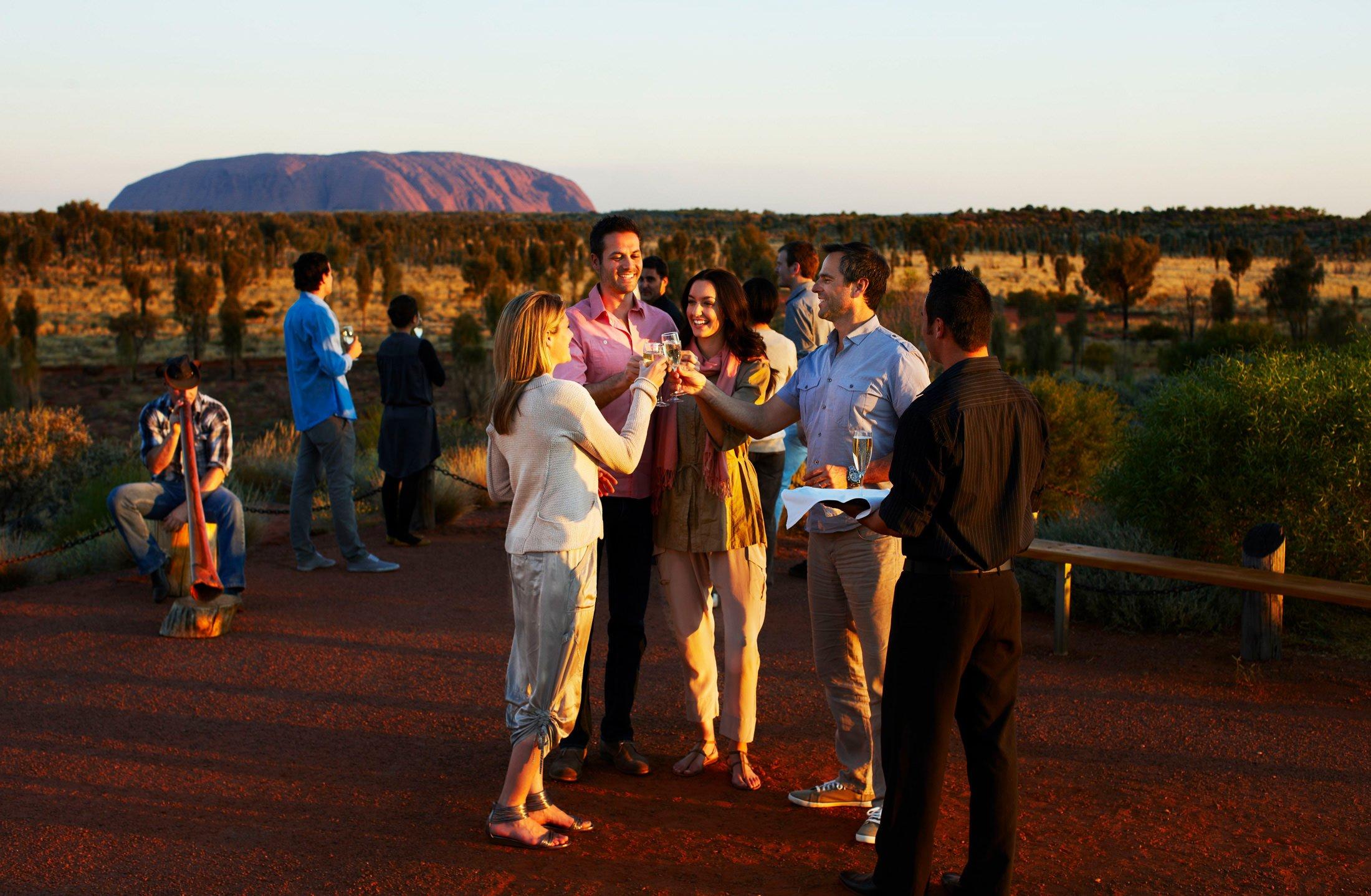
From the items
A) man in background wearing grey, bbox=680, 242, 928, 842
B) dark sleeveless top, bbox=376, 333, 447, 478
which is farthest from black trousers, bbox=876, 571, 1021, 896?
dark sleeveless top, bbox=376, 333, 447, 478

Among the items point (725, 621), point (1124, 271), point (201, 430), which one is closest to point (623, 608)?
point (725, 621)

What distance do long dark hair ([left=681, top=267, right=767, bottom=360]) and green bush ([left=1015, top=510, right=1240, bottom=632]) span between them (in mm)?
3182

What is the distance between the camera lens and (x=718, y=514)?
14.0 feet

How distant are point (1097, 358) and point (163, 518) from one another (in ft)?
66.7

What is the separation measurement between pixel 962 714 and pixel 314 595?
5.45 metres

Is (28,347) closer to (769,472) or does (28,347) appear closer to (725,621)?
(769,472)

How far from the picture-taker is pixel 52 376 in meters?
24.2

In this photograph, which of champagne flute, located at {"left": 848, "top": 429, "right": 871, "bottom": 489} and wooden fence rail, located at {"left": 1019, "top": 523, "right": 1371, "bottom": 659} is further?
wooden fence rail, located at {"left": 1019, "top": 523, "right": 1371, "bottom": 659}

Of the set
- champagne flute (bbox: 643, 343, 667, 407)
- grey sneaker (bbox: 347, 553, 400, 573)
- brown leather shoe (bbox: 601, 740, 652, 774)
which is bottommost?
grey sneaker (bbox: 347, 553, 400, 573)

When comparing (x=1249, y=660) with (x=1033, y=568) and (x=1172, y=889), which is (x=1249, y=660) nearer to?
(x=1033, y=568)

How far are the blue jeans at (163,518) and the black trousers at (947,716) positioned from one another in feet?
16.6

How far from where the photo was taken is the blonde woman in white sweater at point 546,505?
12.0 feet

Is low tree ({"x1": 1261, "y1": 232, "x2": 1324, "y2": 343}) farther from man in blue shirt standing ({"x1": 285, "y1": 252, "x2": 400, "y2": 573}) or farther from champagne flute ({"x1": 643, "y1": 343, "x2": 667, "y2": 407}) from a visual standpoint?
champagne flute ({"x1": 643, "y1": 343, "x2": 667, "y2": 407})

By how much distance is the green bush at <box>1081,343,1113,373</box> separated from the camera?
23500 millimetres
